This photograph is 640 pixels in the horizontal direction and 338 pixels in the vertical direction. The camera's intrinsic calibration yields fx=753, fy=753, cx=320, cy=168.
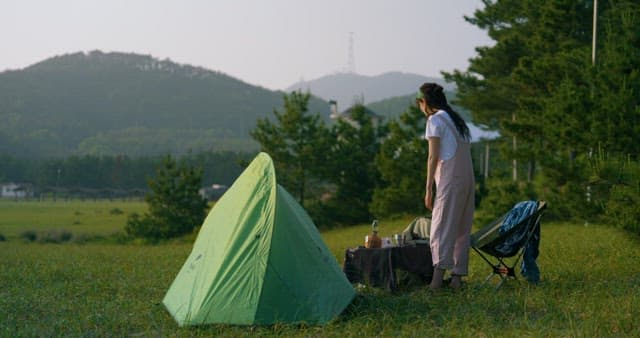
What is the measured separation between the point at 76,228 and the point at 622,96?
3233cm

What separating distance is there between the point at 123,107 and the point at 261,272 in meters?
128

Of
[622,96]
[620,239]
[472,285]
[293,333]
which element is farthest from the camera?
[620,239]

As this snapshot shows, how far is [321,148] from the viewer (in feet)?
102

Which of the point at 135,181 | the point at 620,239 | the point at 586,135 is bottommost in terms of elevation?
the point at 135,181

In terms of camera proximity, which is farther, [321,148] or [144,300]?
[321,148]

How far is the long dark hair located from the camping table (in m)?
1.07

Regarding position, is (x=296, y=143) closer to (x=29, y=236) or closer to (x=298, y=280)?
(x=29, y=236)

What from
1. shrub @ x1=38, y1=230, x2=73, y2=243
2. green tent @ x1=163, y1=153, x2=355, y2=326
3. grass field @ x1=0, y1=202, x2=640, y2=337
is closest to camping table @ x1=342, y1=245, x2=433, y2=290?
grass field @ x1=0, y1=202, x2=640, y2=337

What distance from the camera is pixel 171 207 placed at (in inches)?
1299

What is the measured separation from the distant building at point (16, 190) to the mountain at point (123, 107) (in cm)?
1686

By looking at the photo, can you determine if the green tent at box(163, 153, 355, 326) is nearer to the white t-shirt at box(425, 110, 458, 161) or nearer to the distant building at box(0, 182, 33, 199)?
the white t-shirt at box(425, 110, 458, 161)

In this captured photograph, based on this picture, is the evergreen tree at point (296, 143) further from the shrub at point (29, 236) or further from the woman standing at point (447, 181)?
the woman standing at point (447, 181)

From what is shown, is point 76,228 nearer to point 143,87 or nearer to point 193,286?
point 193,286

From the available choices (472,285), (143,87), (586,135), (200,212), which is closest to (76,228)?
(200,212)
